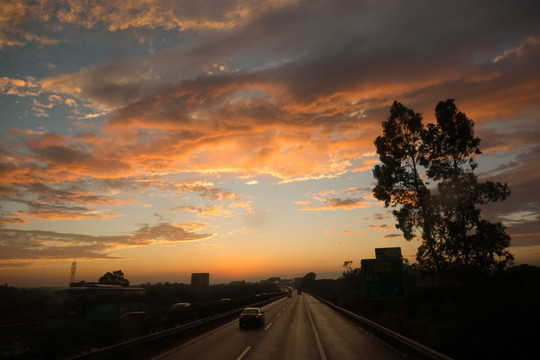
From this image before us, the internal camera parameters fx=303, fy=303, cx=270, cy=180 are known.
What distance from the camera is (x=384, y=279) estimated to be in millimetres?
21547

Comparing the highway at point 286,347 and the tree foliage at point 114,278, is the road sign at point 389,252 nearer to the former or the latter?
the highway at point 286,347

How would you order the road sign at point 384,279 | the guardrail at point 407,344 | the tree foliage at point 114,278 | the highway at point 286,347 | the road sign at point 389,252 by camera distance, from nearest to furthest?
1. the guardrail at point 407,344
2. the highway at point 286,347
3. the road sign at point 384,279
4. the road sign at point 389,252
5. the tree foliage at point 114,278

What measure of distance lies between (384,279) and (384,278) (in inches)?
2.7

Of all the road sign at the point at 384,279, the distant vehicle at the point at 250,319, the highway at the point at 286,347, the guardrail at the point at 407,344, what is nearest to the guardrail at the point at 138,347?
the highway at the point at 286,347

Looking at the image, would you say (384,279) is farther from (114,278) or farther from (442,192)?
(114,278)

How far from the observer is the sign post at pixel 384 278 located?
69.8 ft

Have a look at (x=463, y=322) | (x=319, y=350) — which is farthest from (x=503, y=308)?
(x=319, y=350)

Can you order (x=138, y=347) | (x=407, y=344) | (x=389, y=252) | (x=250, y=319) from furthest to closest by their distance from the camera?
(x=389, y=252)
(x=250, y=319)
(x=138, y=347)
(x=407, y=344)

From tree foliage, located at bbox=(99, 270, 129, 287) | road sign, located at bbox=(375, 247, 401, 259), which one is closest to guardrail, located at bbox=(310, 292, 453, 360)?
road sign, located at bbox=(375, 247, 401, 259)

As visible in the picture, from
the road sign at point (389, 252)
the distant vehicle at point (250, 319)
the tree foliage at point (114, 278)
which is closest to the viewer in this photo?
the distant vehicle at point (250, 319)

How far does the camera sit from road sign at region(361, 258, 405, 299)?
838 inches

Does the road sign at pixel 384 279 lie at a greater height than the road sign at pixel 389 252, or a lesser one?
lesser

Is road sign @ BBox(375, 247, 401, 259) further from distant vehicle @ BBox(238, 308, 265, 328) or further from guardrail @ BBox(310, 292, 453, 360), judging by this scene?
distant vehicle @ BBox(238, 308, 265, 328)

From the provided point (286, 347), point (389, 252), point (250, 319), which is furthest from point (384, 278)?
point (286, 347)
